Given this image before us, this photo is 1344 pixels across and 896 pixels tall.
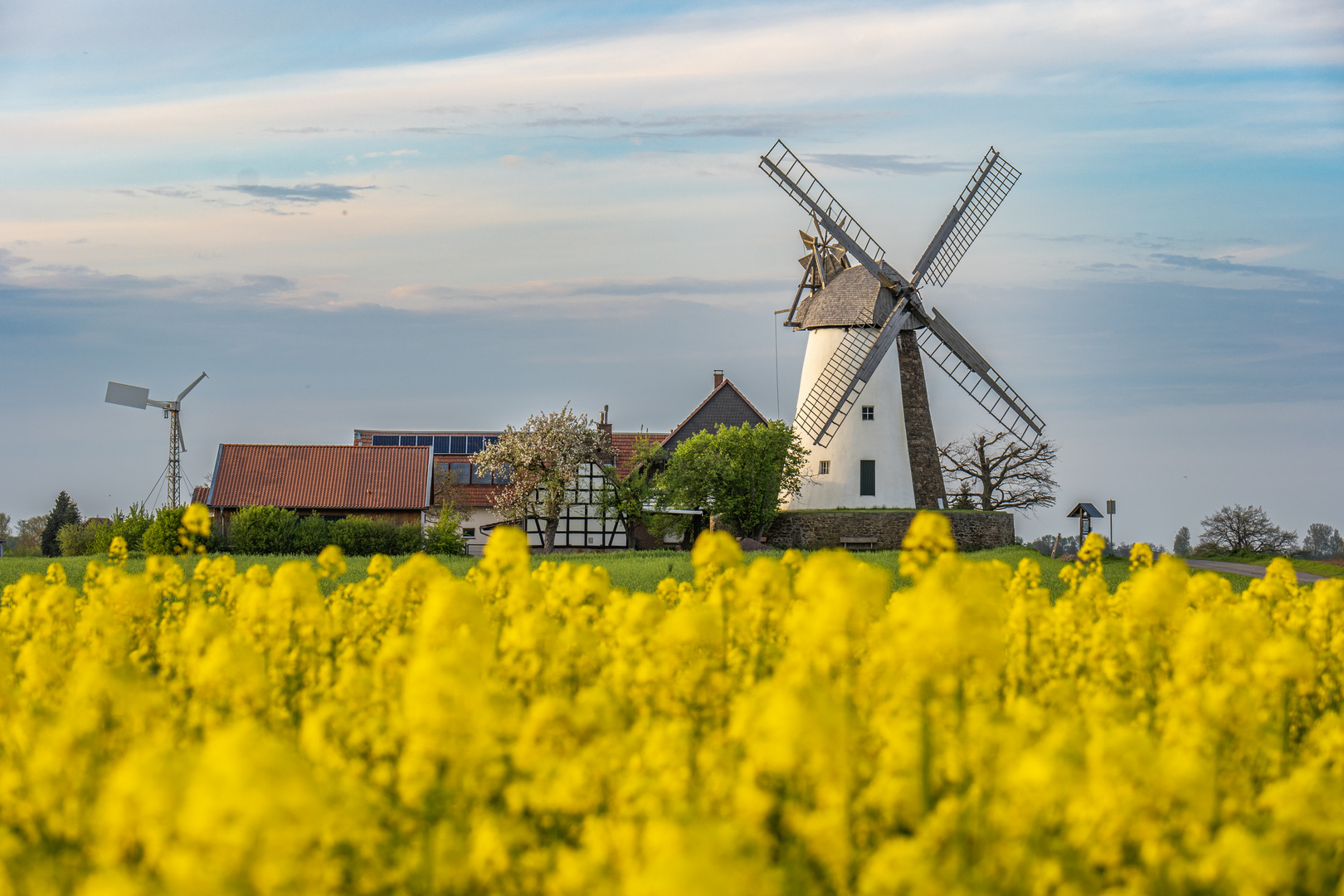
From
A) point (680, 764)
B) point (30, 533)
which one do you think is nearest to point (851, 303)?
point (680, 764)

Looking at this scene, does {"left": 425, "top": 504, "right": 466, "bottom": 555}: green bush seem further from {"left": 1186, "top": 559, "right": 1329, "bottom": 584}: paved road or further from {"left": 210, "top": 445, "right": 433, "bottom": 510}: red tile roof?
{"left": 1186, "top": 559, "right": 1329, "bottom": 584}: paved road

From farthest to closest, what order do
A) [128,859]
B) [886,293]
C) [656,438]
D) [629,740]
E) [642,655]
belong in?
[656,438]
[886,293]
[642,655]
[629,740]
[128,859]

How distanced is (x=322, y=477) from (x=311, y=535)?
11037 mm

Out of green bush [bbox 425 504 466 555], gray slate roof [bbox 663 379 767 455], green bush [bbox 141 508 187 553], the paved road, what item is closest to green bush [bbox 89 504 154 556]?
green bush [bbox 141 508 187 553]

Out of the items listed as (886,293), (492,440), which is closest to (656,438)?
(492,440)

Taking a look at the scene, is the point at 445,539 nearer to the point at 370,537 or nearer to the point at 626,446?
the point at 370,537

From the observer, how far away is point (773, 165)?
132 ft

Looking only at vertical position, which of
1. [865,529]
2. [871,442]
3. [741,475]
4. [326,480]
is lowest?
[865,529]

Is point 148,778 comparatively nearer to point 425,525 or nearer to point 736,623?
point 736,623

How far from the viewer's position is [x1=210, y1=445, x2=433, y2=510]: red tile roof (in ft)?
152

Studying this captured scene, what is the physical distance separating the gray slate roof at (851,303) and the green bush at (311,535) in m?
17.3

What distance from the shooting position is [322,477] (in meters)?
47.2

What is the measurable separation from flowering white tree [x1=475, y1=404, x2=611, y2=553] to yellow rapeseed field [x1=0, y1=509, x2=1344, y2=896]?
36.8 metres

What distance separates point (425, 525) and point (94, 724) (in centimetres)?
4316
